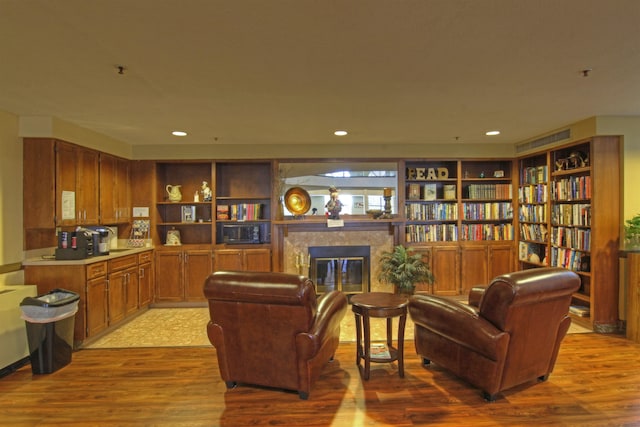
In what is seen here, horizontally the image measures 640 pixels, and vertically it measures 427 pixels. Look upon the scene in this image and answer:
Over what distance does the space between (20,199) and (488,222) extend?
615cm

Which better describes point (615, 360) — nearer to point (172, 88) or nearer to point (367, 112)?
point (367, 112)

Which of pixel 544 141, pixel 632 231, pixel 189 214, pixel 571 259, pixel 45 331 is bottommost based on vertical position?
pixel 45 331

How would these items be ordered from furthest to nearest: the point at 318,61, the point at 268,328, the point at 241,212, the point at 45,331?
the point at 241,212
the point at 45,331
the point at 268,328
the point at 318,61

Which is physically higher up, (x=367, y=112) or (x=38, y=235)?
(x=367, y=112)

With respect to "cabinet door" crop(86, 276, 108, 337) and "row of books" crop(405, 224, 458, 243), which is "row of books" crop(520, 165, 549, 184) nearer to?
"row of books" crop(405, 224, 458, 243)

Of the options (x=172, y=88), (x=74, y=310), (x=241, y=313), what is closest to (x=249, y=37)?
(x=172, y=88)

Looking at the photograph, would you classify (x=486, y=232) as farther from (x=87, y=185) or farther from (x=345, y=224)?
(x=87, y=185)

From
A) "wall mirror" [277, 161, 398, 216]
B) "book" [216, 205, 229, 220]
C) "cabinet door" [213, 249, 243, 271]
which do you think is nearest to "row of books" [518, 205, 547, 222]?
"wall mirror" [277, 161, 398, 216]

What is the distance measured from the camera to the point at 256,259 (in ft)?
17.4

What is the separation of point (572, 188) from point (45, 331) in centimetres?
570

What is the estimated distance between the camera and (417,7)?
174 centimetres

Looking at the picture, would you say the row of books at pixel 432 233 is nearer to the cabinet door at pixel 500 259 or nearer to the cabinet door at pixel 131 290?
the cabinet door at pixel 500 259

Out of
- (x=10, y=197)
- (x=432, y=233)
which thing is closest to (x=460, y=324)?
(x=432, y=233)

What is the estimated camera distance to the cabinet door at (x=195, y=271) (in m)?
5.27
